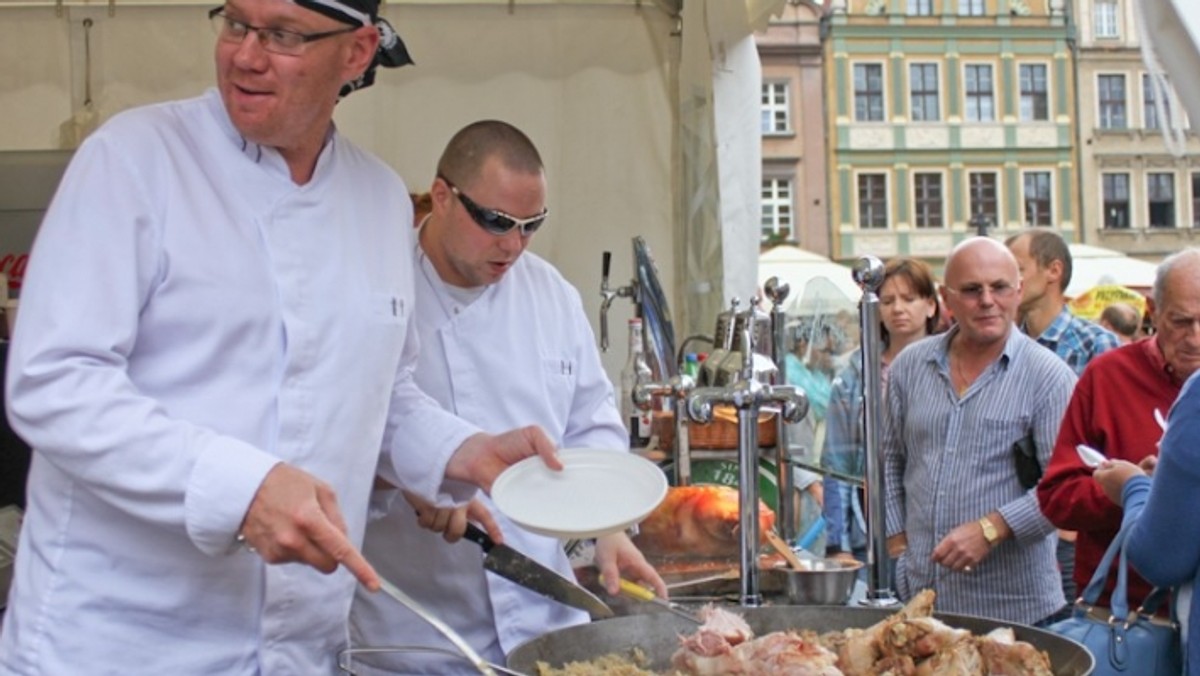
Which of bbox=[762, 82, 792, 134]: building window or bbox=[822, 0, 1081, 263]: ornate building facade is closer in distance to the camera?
bbox=[762, 82, 792, 134]: building window

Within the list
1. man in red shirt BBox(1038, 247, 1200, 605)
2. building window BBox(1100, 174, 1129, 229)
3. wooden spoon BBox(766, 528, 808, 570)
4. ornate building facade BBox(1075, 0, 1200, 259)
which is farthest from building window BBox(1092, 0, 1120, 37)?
wooden spoon BBox(766, 528, 808, 570)

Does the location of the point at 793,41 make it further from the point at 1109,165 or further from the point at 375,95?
the point at 375,95

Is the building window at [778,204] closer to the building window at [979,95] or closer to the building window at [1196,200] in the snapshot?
the building window at [979,95]

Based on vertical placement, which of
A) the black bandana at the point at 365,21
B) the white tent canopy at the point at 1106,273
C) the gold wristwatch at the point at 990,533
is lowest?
the gold wristwatch at the point at 990,533

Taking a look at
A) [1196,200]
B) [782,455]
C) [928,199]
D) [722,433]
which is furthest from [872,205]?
[782,455]

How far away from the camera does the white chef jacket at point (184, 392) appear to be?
1.56m

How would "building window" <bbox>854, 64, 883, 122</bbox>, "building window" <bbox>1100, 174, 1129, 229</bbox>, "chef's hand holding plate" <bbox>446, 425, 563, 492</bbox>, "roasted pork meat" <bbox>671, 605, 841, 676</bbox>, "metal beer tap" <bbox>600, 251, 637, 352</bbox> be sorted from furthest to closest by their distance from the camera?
"building window" <bbox>1100, 174, 1129, 229</bbox>
"building window" <bbox>854, 64, 883, 122</bbox>
"metal beer tap" <bbox>600, 251, 637, 352</bbox>
"chef's hand holding plate" <bbox>446, 425, 563, 492</bbox>
"roasted pork meat" <bbox>671, 605, 841, 676</bbox>

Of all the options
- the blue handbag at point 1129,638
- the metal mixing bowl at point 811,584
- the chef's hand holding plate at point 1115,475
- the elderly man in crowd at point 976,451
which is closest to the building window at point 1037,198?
the elderly man in crowd at point 976,451

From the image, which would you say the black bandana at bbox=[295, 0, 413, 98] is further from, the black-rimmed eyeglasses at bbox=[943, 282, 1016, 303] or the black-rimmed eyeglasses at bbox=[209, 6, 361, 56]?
the black-rimmed eyeglasses at bbox=[943, 282, 1016, 303]

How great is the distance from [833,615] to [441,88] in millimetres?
3022

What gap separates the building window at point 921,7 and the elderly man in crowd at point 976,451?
37208 mm

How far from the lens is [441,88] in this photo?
483cm

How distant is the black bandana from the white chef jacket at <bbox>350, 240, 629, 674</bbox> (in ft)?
1.68

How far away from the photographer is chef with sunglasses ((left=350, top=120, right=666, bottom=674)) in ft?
7.83
